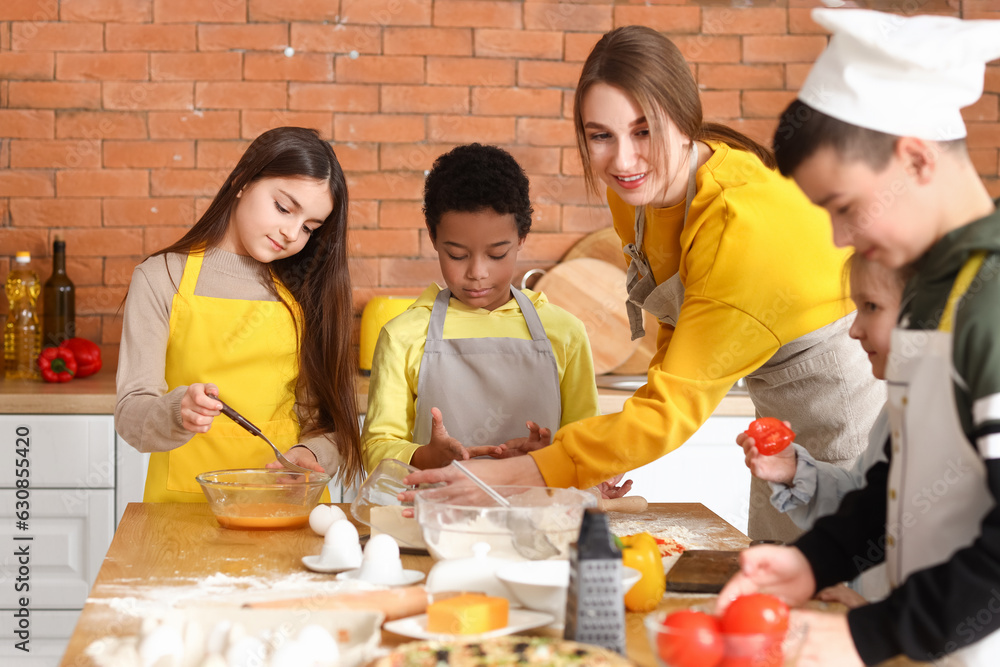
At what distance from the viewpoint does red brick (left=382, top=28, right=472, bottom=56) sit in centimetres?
289

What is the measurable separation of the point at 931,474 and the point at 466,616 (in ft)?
1.53

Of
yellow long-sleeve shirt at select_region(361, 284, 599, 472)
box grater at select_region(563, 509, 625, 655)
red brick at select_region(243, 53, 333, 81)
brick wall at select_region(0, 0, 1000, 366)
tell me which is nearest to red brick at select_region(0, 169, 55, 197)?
brick wall at select_region(0, 0, 1000, 366)

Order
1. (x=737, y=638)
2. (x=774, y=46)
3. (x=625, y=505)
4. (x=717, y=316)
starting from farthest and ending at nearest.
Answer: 1. (x=774, y=46)
2. (x=625, y=505)
3. (x=717, y=316)
4. (x=737, y=638)

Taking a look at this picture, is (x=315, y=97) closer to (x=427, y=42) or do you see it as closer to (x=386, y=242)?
(x=427, y=42)

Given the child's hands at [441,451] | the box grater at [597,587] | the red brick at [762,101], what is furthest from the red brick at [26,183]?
the box grater at [597,587]

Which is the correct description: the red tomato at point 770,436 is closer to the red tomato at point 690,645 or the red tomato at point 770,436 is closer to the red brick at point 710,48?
the red tomato at point 690,645

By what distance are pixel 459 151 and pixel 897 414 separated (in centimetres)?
112

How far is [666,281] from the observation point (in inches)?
62.1

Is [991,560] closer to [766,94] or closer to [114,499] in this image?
[114,499]

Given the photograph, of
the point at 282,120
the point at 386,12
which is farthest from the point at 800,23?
the point at 282,120

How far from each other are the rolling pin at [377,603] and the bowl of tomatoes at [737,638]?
285 mm

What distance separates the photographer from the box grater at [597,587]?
31.6 inches

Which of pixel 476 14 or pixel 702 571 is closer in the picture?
pixel 702 571

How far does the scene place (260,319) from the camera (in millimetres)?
1815
